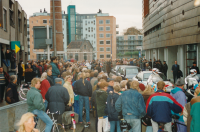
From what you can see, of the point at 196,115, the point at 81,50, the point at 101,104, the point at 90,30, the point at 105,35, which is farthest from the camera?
the point at 90,30

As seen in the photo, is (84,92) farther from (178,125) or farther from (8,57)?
(8,57)

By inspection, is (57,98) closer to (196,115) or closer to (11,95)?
(11,95)

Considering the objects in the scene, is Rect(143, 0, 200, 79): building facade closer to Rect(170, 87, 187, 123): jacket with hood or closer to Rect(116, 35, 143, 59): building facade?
Rect(170, 87, 187, 123): jacket with hood

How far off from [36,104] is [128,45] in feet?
428

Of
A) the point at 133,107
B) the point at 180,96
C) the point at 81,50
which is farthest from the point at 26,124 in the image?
the point at 81,50

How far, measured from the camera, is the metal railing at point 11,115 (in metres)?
6.19

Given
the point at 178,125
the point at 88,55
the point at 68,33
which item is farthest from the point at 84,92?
the point at 68,33

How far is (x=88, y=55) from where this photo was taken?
94750 mm

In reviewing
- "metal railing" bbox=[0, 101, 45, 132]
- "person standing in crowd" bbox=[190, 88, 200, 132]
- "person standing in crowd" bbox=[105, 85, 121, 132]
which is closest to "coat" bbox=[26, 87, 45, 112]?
"metal railing" bbox=[0, 101, 45, 132]

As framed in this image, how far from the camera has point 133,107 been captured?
6.06 metres

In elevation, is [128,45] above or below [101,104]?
above

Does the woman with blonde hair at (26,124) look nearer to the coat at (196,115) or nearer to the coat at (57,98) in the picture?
the coat at (196,115)

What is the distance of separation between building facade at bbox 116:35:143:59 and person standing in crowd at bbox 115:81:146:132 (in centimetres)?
12216

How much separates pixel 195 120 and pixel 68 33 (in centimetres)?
11625
